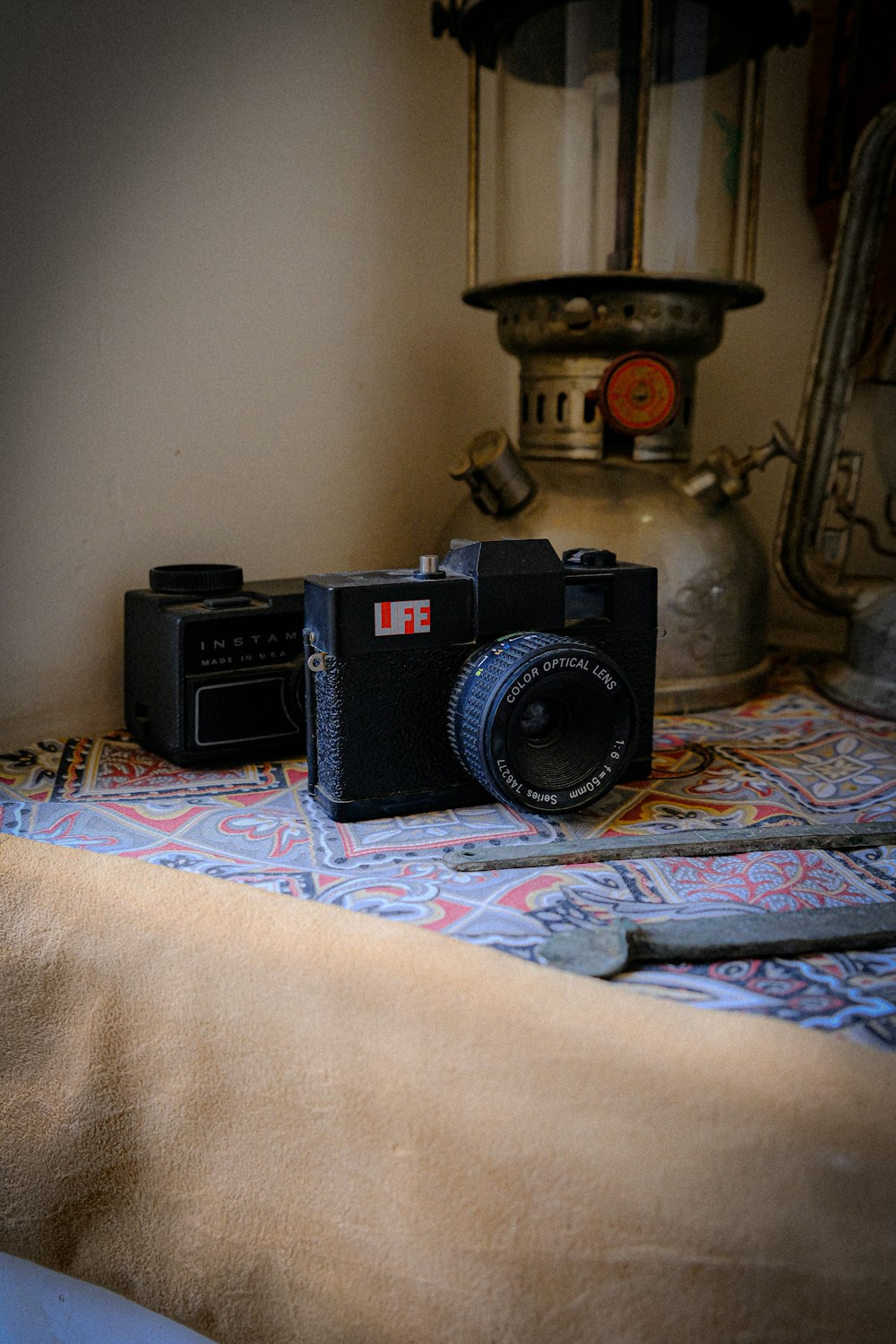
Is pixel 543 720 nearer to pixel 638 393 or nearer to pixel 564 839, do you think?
pixel 564 839

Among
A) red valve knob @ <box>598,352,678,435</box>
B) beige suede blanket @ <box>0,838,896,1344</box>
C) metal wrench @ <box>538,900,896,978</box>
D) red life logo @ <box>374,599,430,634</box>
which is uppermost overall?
red valve knob @ <box>598,352,678,435</box>

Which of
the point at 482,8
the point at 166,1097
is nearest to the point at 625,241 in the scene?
the point at 482,8

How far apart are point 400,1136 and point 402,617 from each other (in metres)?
0.30

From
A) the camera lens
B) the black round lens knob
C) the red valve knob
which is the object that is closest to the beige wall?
the black round lens knob

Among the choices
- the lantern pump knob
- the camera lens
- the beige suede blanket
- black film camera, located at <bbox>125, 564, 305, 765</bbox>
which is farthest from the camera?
the lantern pump knob

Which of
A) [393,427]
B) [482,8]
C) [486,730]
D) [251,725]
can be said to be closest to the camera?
[486,730]

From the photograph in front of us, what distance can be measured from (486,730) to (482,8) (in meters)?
0.63

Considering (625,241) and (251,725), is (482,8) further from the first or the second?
(251,725)

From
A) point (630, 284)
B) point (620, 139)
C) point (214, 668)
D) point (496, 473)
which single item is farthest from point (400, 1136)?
point (620, 139)

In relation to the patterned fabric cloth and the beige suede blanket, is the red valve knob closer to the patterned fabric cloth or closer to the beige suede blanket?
the patterned fabric cloth

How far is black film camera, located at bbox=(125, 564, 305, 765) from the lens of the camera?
741mm

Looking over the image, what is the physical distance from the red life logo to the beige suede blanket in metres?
0.19

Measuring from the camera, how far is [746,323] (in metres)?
1.15

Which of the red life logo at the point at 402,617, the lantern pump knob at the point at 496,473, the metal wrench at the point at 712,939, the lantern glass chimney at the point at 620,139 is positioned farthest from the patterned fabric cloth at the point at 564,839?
the lantern glass chimney at the point at 620,139
